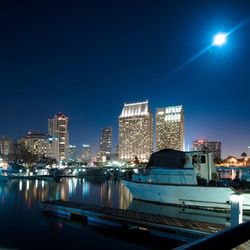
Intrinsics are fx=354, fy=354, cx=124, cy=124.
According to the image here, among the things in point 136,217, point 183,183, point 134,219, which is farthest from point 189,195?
point 134,219

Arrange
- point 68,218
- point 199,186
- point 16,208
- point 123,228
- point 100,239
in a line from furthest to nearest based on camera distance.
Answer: point 16,208, point 199,186, point 68,218, point 123,228, point 100,239

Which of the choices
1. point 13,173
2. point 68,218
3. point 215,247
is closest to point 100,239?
point 68,218

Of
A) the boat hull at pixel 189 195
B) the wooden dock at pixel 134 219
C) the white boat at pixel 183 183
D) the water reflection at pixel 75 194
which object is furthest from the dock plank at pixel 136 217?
the water reflection at pixel 75 194

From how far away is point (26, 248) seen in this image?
23.9m

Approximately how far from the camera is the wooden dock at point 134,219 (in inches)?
937

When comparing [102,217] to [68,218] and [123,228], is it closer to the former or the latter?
[123,228]

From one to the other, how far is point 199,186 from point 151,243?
15.6 m

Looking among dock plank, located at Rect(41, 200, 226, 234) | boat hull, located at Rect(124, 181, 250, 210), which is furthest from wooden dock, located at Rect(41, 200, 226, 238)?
boat hull, located at Rect(124, 181, 250, 210)

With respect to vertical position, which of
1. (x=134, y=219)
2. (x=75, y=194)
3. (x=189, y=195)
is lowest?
(x=75, y=194)

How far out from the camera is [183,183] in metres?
41.0

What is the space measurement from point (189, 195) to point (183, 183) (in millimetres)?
1963

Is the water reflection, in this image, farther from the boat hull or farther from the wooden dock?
the wooden dock

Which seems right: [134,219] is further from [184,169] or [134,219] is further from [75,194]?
[75,194]

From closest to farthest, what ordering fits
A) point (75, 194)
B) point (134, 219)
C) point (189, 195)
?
1. point (134, 219)
2. point (189, 195)
3. point (75, 194)
